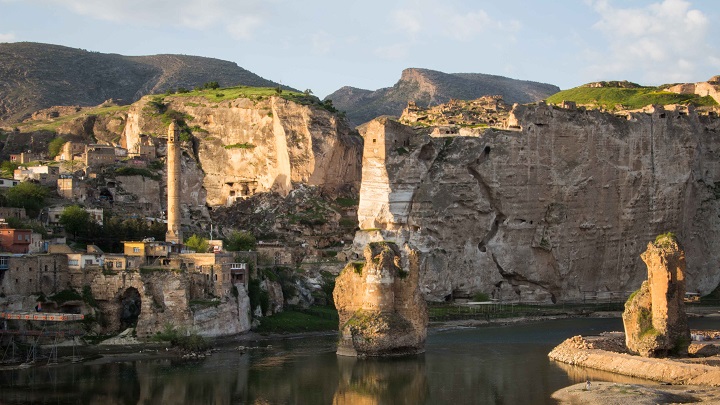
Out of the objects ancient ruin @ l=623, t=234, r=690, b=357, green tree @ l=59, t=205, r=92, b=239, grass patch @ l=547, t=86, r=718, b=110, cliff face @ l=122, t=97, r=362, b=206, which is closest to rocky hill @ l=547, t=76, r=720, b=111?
grass patch @ l=547, t=86, r=718, b=110

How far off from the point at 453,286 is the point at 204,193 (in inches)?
921

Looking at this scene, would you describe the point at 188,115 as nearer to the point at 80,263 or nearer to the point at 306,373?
the point at 80,263

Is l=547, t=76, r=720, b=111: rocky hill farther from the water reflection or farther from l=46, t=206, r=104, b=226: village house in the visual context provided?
the water reflection

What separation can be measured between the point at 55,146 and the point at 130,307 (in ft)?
128

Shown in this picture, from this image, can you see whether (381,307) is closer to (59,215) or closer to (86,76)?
(59,215)

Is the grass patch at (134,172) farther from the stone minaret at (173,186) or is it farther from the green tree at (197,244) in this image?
the green tree at (197,244)

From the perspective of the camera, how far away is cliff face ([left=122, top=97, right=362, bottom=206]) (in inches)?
3696

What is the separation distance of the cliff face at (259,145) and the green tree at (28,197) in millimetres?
19435

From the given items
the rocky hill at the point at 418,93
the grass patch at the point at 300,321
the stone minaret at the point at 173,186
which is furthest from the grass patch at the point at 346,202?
the rocky hill at the point at 418,93

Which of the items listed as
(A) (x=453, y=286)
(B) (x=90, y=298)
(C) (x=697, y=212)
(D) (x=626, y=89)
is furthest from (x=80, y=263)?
(D) (x=626, y=89)

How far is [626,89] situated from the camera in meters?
125

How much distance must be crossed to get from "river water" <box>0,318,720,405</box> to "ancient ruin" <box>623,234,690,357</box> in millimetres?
3191

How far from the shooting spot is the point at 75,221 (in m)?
69.6

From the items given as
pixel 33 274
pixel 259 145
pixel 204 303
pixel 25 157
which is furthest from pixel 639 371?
pixel 25 157
